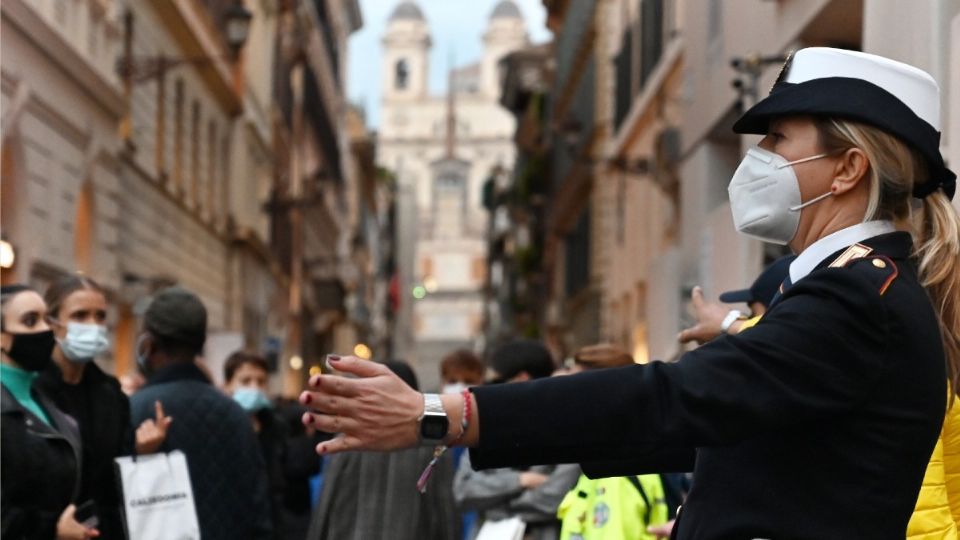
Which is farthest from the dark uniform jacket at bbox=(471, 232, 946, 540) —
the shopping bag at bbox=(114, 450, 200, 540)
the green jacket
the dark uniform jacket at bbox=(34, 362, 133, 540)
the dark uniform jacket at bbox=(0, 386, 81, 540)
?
the dark uniform jacket at bbox=(34, 362, 133, 540)

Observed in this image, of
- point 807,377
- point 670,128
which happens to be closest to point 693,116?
point 670,128

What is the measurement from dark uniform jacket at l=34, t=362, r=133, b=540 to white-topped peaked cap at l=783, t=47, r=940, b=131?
4.83 metres

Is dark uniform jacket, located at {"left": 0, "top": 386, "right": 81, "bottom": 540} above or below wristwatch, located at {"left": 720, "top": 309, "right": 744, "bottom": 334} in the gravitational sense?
below

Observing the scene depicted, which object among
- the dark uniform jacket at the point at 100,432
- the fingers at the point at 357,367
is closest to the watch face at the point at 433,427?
the fingers at the point at 357,367

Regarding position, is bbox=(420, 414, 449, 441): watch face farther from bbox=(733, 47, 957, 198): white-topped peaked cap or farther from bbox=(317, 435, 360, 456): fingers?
bbox=(733, 47, 957, 198): white-topped peaked cap

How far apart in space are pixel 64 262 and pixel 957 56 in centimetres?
1274

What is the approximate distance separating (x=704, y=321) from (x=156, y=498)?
8.89ft

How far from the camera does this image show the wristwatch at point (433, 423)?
339 centimetres

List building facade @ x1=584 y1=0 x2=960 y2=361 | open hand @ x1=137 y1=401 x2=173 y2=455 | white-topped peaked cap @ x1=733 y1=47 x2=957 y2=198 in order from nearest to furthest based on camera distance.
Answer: white-topped peaked cap @ x1=733 y1=47 x2=957 y2=198 < open hand @ x1=137 y1=401 x2=173 y2=455 < building facade @ x1=584 y1=0 x2=960 y2=361

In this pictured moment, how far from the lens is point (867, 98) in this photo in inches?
150

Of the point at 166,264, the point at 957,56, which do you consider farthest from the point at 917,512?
the point at 166,264

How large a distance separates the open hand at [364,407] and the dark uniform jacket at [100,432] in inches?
196

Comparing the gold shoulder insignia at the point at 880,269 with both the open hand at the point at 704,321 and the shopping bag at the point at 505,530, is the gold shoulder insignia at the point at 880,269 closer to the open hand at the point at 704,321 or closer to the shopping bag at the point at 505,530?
the open hand at the point at 704,321

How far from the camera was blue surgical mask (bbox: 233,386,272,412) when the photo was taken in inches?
508
